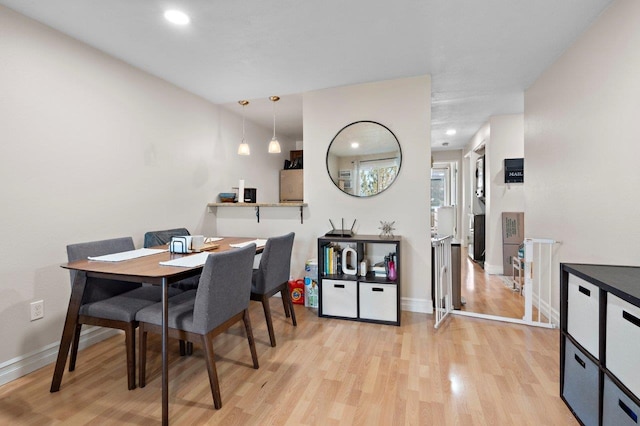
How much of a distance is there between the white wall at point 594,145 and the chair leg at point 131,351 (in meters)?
2.89

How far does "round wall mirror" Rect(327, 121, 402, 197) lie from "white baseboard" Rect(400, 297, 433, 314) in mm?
1130

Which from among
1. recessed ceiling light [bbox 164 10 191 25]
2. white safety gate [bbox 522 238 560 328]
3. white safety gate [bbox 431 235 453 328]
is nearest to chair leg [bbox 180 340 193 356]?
white safety gate [bbox 431 235 453 328]

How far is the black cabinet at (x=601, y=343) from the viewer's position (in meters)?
1.15

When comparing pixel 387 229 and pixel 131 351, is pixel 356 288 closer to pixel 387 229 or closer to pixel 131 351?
pixel 387 229

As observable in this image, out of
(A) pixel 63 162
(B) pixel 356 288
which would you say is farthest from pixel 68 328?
(B) pixel 356 288

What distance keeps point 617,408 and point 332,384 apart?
1.30 meters

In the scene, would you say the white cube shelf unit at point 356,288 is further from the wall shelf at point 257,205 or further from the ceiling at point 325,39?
the ceiling at point 325,39

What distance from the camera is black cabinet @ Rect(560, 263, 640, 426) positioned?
3.78 feet

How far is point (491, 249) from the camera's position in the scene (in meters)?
4.66

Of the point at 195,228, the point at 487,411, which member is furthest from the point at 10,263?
the point at 487,411

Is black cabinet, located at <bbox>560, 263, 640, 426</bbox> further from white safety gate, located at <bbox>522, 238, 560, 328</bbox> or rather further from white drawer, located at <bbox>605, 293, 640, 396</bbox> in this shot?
white safety gate, located at <bbox>522, 238, 560, 328</bbox>

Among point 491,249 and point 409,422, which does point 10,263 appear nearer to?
point 409,422

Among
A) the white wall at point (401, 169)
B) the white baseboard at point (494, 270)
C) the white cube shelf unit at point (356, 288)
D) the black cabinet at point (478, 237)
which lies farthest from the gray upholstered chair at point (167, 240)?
the black cabinet at point (478, 237)

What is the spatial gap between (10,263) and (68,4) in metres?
1.66
